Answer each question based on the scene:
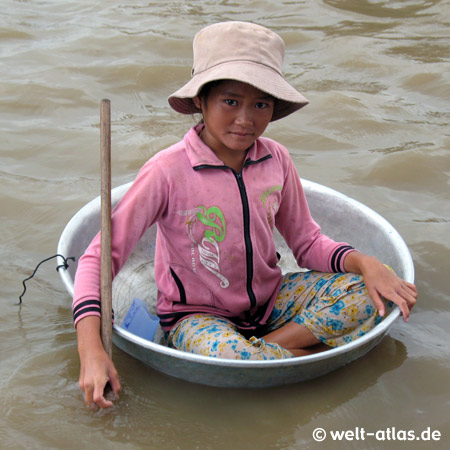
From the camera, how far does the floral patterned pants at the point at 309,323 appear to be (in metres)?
1.86

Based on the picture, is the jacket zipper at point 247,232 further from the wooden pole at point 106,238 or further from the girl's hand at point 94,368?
the girl's hand at point 94,368

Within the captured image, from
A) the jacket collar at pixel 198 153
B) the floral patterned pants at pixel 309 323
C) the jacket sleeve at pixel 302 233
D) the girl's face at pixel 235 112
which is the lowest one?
the floral patterned pants at pixel 309 323

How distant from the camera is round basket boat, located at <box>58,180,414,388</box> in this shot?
1705 millimetres

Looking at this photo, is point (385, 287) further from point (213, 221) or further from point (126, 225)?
point (126, 225)

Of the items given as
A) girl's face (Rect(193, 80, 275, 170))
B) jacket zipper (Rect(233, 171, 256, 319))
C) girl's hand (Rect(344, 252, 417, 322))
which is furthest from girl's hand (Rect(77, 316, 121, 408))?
girl's hand (Rect(344, 252, 417, 322))

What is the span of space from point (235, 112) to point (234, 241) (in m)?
0.40

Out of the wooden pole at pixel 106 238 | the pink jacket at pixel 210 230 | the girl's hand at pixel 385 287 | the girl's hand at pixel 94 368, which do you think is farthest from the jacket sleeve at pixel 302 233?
the girl's hand at pixel 94 368

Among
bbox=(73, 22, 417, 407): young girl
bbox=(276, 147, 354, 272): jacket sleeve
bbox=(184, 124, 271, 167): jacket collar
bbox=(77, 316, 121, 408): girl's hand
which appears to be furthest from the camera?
bbox=(276, 147, 354, 272): jacket sleeve

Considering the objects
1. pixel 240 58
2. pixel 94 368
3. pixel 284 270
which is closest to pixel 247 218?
pixel 240 58

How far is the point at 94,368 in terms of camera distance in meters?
1.64

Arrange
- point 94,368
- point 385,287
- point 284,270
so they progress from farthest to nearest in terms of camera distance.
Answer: point 284,270 < point 385,287 < point 94,368

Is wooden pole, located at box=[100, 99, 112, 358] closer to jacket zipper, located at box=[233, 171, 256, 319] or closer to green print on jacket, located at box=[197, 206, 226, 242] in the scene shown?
green print on jacket, located at box=[197, 206, 226, 242]

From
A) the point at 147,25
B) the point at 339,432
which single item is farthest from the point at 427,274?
the point at 147,25

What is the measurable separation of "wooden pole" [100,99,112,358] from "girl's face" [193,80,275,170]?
0.30 m
